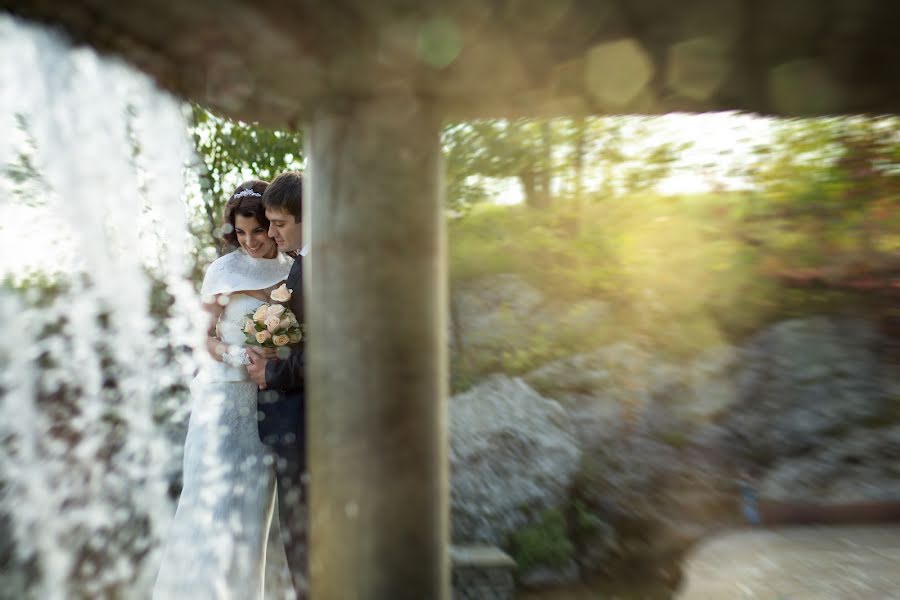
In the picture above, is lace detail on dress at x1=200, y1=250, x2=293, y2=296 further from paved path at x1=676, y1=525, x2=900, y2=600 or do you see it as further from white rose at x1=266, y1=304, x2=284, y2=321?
paved path at x1=676, y1=525, x2=900, y2=600

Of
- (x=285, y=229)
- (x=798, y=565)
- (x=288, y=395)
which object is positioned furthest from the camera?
(x=798, y=565)

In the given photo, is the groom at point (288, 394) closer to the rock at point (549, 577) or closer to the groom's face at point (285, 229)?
the groom's face at point (285, 229)

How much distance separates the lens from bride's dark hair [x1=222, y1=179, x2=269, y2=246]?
3281 millimetres

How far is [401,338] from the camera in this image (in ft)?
6.91

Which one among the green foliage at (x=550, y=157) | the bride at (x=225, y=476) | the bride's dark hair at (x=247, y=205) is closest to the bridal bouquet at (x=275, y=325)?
the bride at (x=225, y=476)

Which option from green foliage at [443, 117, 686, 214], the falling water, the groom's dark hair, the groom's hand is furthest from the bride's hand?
green foliage at [443, 117, 686, 214]

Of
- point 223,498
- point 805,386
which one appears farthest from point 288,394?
point 805,386

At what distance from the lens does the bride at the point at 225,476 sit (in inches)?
119

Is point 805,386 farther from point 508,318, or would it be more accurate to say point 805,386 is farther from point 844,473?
point 508,318

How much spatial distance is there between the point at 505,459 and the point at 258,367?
302 cm

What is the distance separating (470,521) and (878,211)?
426cm

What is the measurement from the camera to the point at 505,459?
5633 millimetres

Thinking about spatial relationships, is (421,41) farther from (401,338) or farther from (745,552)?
(745,552)

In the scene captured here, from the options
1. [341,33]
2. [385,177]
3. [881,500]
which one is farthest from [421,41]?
[881,500]
